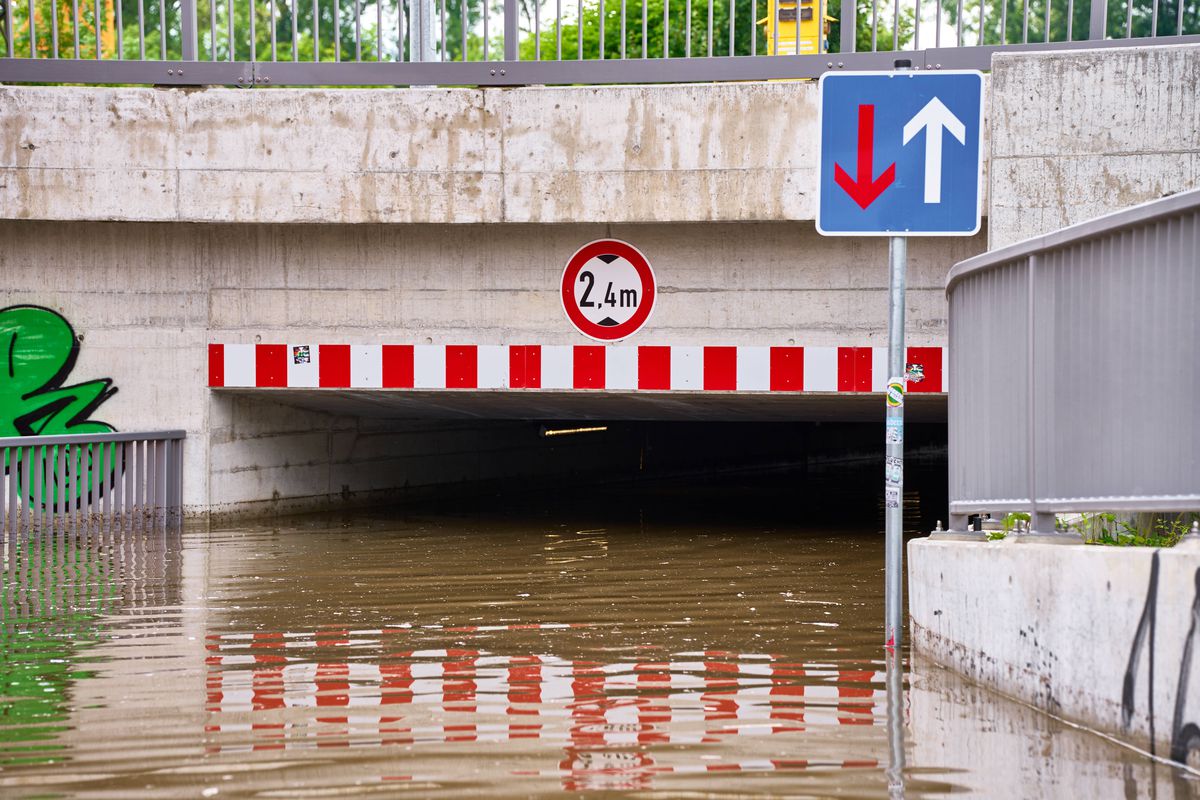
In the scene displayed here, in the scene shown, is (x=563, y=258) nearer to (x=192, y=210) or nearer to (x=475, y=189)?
(x=475, y=189)

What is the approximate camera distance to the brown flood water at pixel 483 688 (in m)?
3.89

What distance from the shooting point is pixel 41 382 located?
10.6 meters

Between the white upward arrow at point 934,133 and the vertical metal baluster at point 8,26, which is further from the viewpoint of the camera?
the vertical metal baluster at point 8,26

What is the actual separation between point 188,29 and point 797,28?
14.1 ft

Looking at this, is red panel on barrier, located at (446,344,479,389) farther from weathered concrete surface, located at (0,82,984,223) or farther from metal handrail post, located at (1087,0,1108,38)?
metal handrail post, located at (1087,0,1108,38)

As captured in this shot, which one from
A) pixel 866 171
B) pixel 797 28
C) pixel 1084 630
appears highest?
pixel 797 28

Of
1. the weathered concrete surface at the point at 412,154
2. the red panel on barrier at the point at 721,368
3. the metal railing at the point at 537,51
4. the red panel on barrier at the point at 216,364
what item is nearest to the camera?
the weathered concrete surface at the point at 412,154

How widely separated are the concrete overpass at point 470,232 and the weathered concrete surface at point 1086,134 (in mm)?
16

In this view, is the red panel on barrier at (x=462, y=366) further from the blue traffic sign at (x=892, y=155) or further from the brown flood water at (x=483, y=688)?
the blue traffic sign at (x=892, y=155)

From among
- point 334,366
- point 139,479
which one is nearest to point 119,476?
point 139,479

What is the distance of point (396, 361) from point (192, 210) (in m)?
1.71

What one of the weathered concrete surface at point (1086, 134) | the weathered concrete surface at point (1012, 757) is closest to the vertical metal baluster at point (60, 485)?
the weathered concrete surface at point (1086, 134)

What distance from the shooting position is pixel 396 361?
33.6ft

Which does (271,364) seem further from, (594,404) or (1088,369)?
(1088,369)
